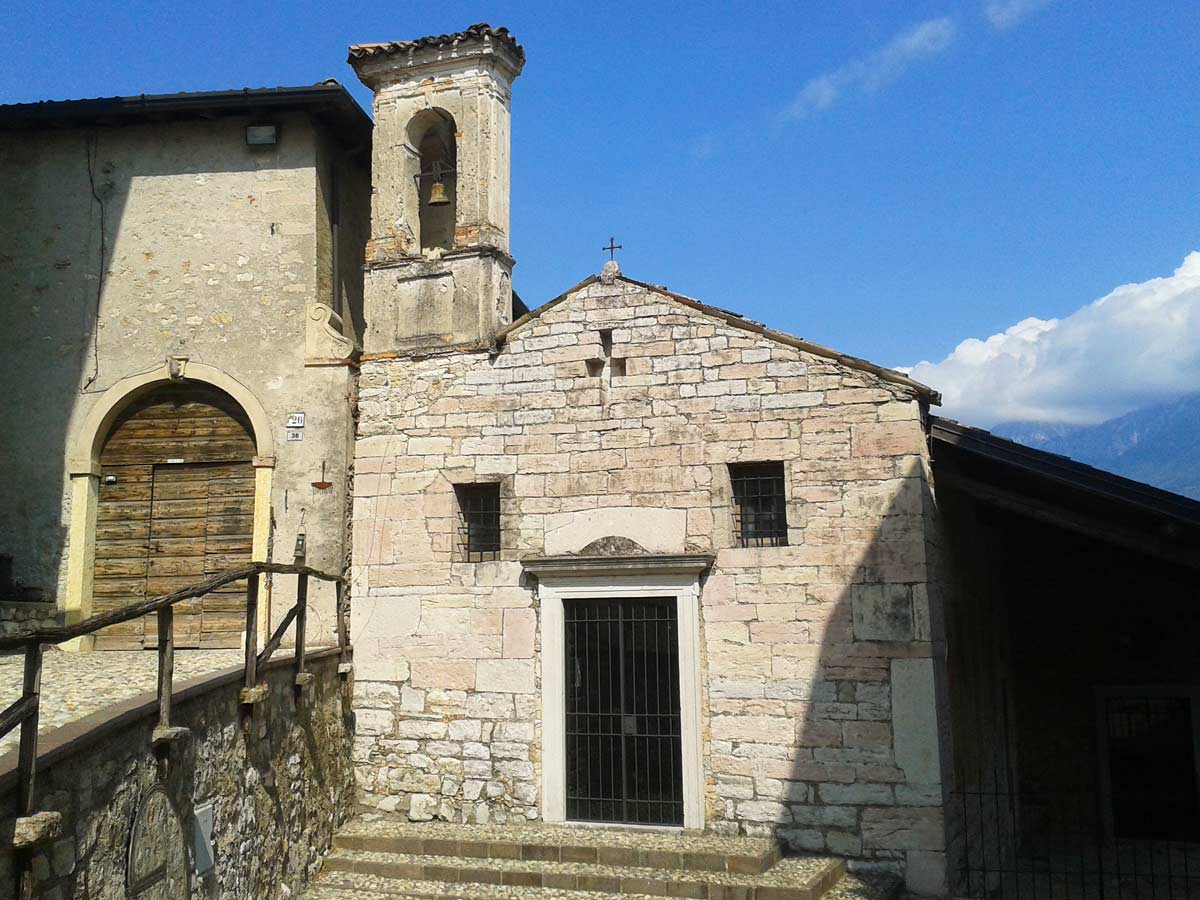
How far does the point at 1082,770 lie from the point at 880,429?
22.5 feet

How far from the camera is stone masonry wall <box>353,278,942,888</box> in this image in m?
8.73

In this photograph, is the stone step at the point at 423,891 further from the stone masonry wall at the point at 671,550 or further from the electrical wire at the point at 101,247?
the electrical wire at the point at 101,247

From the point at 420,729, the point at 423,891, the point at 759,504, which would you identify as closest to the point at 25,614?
the point at 420,729

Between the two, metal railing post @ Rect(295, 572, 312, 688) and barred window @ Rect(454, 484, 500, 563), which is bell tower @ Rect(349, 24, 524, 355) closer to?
barred window @ Rect(454, 484, 500, 563)

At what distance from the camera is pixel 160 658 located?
19.7ft

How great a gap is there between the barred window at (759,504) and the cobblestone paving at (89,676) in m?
4.59

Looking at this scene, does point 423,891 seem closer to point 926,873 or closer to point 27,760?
point 926,873

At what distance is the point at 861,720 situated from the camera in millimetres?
8711

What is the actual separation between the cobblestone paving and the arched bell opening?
4766 millimetres

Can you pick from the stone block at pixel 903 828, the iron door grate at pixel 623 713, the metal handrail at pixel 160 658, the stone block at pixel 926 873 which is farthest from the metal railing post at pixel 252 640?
the stone block at pixel 926 873

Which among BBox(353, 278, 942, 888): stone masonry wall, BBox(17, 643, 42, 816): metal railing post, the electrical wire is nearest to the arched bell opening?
BBox(353, 278, 942, 888): stone masonry wall

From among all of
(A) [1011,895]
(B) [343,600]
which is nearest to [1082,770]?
(A) [1011,895]

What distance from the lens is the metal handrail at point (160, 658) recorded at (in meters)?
4.64

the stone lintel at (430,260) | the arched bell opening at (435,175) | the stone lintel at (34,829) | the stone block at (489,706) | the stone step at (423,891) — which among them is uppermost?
the arched bell opening at (435,175)
